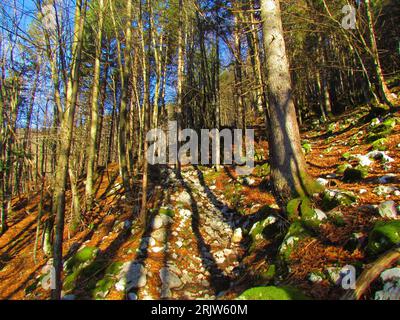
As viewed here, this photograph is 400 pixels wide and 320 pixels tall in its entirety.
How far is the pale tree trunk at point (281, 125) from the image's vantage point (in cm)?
532

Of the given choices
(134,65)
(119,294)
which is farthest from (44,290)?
(134,65)

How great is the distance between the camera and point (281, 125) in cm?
552

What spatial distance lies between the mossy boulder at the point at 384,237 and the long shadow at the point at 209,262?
247 cm

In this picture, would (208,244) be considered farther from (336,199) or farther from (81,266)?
(336,199)

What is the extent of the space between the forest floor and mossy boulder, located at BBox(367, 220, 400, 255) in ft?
0.59

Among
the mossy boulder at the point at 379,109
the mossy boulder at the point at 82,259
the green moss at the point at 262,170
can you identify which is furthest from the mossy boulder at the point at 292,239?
the mossy boulder at the point at 379,109

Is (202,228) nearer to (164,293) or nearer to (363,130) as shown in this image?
(164,293)

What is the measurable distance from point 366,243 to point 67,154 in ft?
15.3

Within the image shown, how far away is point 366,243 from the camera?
11.2ft

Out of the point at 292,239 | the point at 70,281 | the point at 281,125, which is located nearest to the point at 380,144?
the point at 281,125

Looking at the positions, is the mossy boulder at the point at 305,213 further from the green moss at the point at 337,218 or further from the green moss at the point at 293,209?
the green moss at the point at 337,218

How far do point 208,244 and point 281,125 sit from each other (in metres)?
3.19

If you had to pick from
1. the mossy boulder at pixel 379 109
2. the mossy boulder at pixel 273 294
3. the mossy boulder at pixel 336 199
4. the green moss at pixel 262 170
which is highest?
the mossy boulder at pixel 379 109

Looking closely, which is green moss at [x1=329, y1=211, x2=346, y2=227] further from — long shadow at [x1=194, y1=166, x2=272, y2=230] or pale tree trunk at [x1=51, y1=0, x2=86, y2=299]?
pale tree trunk at [x1=51, y1=0, x2=86, y2=299]
